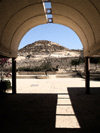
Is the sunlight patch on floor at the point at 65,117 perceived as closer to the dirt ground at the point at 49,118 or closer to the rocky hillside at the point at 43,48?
the dirt ground at the point at 49,118

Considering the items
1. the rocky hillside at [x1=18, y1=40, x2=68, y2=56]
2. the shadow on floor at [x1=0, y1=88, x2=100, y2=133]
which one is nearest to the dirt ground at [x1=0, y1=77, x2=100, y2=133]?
the shadow on floor at [x1=0, y1=88, x2=100, y2=133]

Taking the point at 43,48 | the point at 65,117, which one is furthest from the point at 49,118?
the point at 43,48

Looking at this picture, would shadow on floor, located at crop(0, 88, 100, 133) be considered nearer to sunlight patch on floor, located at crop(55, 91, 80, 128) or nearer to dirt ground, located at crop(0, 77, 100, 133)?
dirt ground, located at crop(0, 77, 100, 133)

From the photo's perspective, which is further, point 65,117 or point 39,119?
point 65,117

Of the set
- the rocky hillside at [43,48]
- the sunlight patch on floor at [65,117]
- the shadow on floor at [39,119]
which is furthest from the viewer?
the rocky hillside at [43,48]

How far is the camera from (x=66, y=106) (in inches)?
299

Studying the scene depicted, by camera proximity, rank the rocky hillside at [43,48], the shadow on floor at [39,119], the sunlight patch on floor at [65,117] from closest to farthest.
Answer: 1. the shadow on floor at [39,119]
2. the sunlight patch on floor at [65,117]
3. the rocky hillside at [43,48]

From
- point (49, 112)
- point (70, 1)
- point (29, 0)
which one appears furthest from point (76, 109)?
point (29, 0)

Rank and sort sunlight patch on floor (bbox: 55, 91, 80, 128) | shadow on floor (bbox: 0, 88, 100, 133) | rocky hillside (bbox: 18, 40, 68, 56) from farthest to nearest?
rocky hillside (bbox: 18, 40, 68, 56) → sunlight patch on floor (bbox: 55, 91, 80, 128) → shadow on floor (bbox: 0, 88, 100, 133)

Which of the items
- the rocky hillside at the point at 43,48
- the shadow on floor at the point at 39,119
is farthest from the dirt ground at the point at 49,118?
the rocky hillside at the point at 43,48

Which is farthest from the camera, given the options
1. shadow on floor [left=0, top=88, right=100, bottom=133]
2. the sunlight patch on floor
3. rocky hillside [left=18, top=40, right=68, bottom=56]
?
rocky hillside [left=18, top=40, right=68, bottom=56]

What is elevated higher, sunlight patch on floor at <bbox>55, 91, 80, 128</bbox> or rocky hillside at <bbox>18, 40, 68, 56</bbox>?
rocky hillside at <bbox>18, 40, 68, 56</bbox>

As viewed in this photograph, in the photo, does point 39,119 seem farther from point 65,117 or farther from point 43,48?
point 43,48

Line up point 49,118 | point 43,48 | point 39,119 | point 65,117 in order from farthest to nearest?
point 43,48, point 65,117, point 49,118, point 39,119
